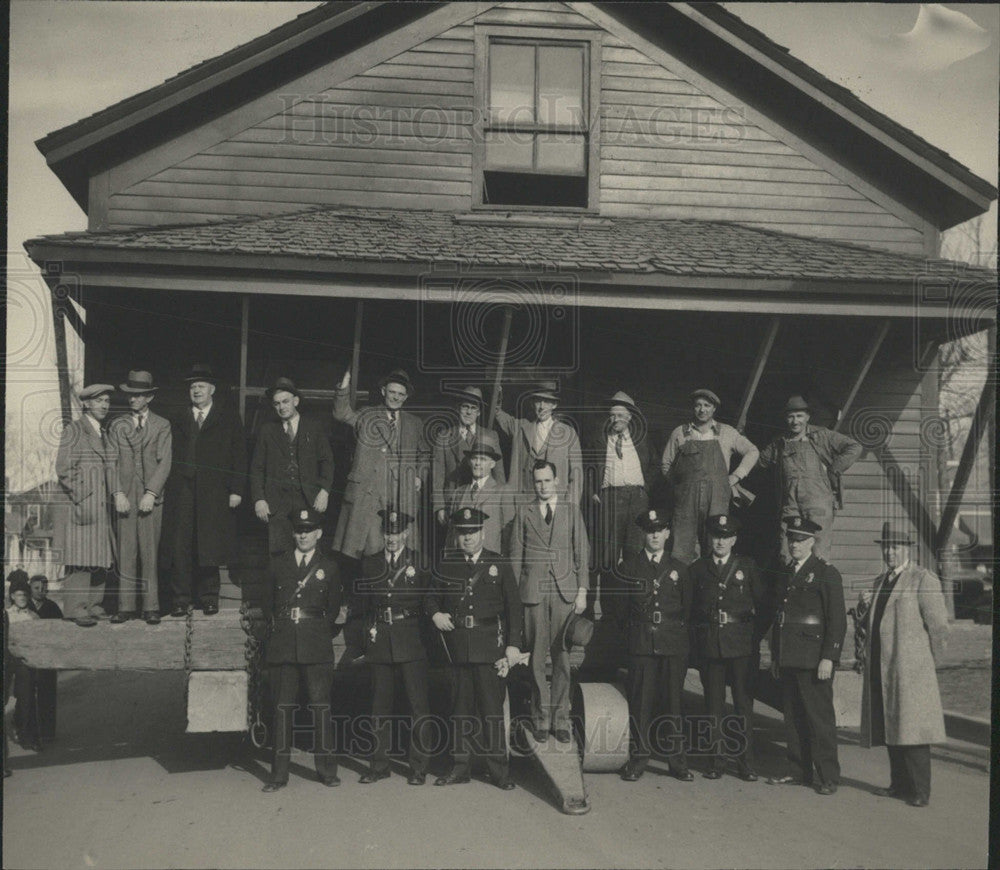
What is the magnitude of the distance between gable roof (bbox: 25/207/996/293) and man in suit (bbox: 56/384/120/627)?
1.44 meters

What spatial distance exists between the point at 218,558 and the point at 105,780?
2068 millimetres

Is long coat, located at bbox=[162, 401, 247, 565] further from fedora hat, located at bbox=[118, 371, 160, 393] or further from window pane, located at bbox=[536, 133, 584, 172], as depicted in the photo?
window pane, located at bbox=[536, 133, 584, 172]

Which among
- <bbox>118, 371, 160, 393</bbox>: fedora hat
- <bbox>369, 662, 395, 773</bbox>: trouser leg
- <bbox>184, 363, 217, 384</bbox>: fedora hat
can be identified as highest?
<bbox>184, 363, 217, 384</bbox>: fedora hat

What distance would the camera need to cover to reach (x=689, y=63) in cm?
980

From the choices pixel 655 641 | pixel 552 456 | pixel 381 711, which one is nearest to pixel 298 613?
pixel 381 711

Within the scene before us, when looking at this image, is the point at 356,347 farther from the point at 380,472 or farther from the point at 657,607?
the point at 657,607

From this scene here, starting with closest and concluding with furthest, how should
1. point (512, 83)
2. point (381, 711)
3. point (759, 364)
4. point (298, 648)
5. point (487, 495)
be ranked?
point (298, 648)
point (381, 711)
point (487, 495)
point (759, 364)
point (512, 83)

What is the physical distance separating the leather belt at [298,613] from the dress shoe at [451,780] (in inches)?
58.0

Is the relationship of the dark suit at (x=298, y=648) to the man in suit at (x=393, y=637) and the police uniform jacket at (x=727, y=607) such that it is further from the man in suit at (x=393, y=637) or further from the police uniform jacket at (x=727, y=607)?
the police uniform jacket at (x=727, y=607)

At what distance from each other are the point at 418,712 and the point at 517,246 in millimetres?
4048

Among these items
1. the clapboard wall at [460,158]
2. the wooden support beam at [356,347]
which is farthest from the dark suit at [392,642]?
the clapboard wall at [460,158]

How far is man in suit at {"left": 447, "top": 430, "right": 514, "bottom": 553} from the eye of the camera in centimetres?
700

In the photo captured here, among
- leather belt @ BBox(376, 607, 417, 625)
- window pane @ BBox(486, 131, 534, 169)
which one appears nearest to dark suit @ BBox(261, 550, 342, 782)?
leather belt @ BBox(376, 607, 417, 625)

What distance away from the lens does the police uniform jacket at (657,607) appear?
679 centimetres
